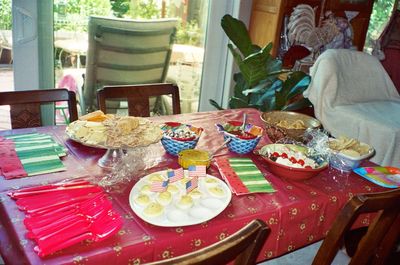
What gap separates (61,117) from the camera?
285cm

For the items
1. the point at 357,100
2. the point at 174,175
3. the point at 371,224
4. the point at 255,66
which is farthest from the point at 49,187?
the point at 357,100

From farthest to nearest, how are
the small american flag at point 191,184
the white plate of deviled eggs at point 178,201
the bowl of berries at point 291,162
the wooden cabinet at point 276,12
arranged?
the wooden cabinet at point 276,12 → the bowl of berries at point 291,162 → the small american flag at point 191,184 → the white plate of deviled eggs at point 178,201

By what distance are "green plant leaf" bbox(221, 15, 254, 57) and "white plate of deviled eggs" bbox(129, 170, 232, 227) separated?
157 cm

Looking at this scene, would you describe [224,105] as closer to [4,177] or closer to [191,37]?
[191,37]

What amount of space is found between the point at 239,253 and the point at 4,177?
0.76 m

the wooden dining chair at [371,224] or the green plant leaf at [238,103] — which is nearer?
the wooden dining chair at [371,224]

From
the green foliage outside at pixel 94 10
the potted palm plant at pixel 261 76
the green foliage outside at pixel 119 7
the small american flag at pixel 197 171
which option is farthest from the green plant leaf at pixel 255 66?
the small american flag at pixel 197 171

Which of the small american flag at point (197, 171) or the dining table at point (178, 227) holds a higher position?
the small american flag at point (197, 171)

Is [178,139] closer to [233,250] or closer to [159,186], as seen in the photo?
[159,186]

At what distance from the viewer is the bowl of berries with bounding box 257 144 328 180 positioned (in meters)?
1.26

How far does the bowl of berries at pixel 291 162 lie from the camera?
4.13ft

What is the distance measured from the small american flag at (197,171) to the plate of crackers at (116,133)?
6.4 inches

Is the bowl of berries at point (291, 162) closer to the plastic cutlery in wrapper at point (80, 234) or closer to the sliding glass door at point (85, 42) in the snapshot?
the plastic cutlery in wrapper at point (80, 234)

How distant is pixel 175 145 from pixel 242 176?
0.27 meters
